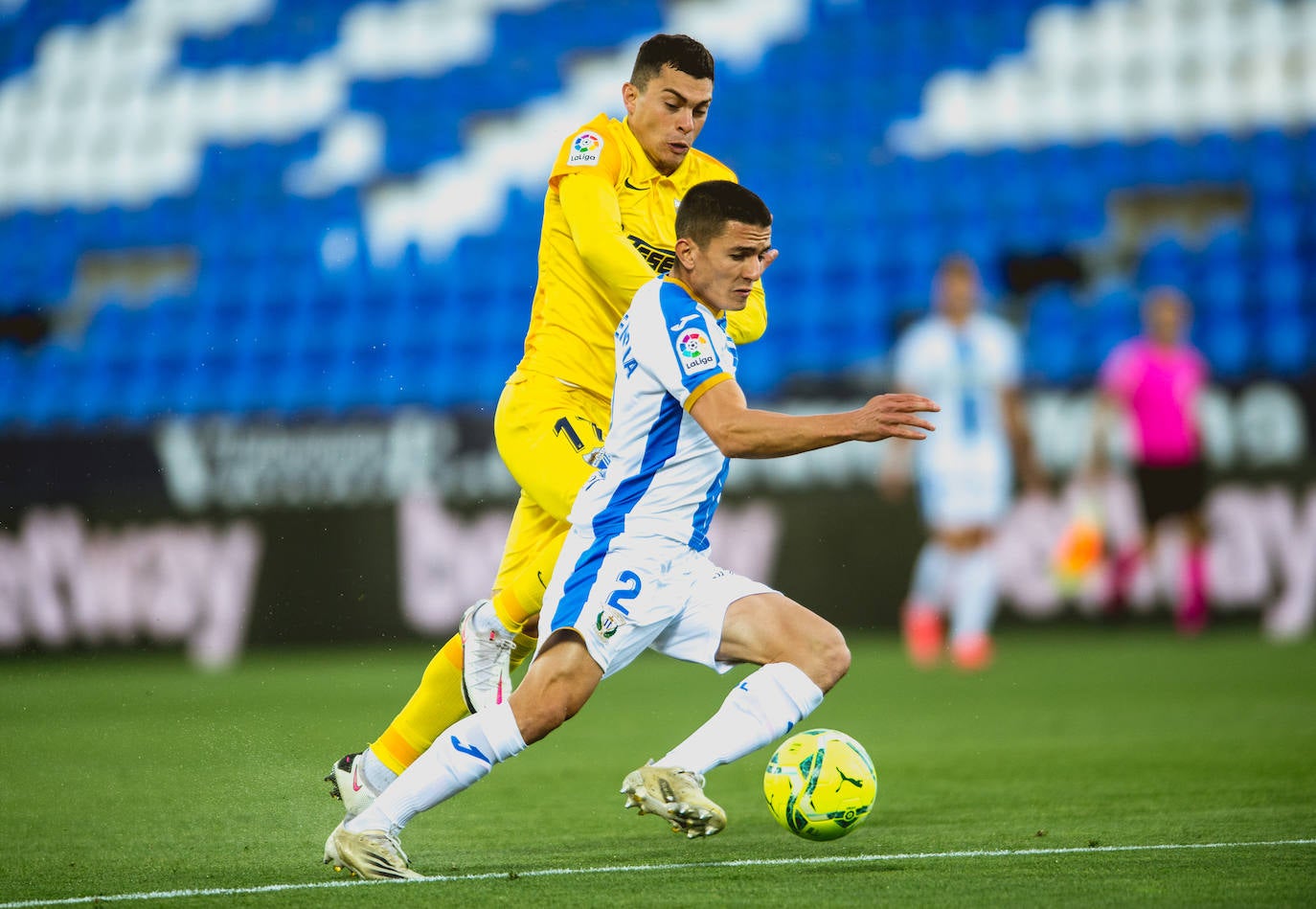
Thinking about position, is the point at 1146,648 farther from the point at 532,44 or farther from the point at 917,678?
the point at 532,44

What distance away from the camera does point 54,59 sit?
54.3 ft

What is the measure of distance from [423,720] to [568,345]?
114cm

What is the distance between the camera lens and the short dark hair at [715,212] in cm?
420

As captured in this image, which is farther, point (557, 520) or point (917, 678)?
point (917, 678)

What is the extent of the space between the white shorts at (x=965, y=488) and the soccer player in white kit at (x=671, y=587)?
567cm

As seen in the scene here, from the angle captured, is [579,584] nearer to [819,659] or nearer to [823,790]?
[819,659]

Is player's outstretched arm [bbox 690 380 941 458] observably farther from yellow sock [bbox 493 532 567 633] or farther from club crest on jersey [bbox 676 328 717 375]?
yellow sock [bbox 493 532 567 633]

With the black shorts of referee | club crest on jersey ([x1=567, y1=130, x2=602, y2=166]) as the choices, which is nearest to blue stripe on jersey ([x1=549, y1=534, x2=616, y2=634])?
club crest on jersey ([x1=567, y1=130, x2=602, y2=166])

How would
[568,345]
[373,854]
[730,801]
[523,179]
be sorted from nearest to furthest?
1. [373,854]
2. [568,345]
3. [730,801]
4. [523,179]

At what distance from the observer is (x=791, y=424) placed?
12.7 ft

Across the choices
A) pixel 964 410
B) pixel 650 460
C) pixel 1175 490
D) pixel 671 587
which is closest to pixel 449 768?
pixel 671 587

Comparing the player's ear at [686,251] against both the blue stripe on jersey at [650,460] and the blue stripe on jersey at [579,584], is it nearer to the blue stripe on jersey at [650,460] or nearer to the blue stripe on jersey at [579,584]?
the blue stripe on jersey at [650,460]

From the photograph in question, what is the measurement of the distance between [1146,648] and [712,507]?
6951 millimetres

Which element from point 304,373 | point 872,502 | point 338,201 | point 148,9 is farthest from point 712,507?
point 148,9
